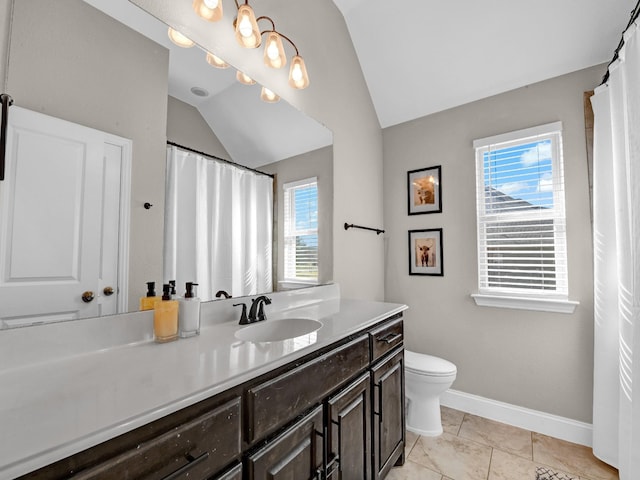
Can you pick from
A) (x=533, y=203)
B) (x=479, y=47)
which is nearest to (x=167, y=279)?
(x=533, y=203)

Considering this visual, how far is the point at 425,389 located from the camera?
2.03m

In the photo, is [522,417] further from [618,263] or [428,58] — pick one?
[428,58]

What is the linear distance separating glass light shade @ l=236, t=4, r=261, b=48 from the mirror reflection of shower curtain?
576mm

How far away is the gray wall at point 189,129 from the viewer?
1.22m

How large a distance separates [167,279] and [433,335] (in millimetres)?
2216

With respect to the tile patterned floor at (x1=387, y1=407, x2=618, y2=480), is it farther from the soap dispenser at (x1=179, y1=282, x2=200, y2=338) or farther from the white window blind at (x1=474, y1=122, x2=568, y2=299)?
the soap dispenser at (x1=179, y1=282, x2=200, y2=338)

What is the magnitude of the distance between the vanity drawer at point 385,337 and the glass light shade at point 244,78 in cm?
141

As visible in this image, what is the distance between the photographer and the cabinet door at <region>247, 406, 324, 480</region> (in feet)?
2.74

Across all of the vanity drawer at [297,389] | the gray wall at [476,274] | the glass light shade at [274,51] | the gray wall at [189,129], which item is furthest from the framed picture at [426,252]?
the gray wall at [189,129]

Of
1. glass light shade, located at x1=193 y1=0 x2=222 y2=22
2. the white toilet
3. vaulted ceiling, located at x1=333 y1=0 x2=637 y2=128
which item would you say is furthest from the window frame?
vaulted ceiling, located at x1=333 y1=0 x2=637 y2=128

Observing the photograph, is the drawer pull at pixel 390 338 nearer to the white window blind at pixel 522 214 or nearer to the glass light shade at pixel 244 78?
the white window blind at pixel 522 214

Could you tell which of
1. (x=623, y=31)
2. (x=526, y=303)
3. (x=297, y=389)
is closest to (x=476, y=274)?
(x=526, y=303)

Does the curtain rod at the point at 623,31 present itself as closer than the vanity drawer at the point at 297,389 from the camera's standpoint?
No

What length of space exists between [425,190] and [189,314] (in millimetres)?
2216
